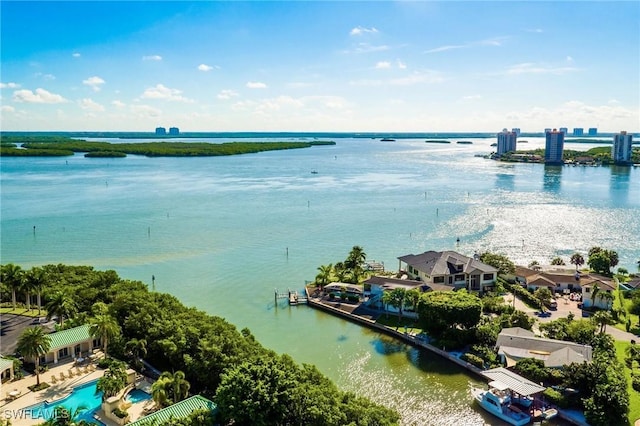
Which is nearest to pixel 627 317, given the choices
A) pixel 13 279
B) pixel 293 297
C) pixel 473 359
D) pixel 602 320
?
pixel 602 320

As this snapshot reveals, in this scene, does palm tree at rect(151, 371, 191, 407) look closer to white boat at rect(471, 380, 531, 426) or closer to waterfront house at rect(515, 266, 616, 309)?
white boat at rect(471, 380, 531, 426)

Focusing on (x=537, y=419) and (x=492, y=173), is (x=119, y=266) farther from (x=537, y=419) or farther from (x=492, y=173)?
(x=492, y=173)

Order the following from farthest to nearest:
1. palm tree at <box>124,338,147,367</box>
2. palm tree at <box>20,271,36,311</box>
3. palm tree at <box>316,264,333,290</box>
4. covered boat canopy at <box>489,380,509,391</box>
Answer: palm tree at <box>316,264,333,290</box> → palm tree at <box>20,271,36,311</box> → palm tree at <box>124,338,147,367</box> → covered boat canopy at <box>489,380,509,391</box>

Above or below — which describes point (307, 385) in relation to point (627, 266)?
above

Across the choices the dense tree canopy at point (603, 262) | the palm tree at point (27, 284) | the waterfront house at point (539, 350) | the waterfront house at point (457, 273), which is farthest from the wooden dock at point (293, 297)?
the dense tree canopy at point (603, 262)

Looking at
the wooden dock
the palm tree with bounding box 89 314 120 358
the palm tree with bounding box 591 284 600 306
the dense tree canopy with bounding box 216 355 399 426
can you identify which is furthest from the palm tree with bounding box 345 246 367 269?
the dense tree canopy with bounding box 216 355 399 426

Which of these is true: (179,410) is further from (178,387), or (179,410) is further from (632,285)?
(632,285)

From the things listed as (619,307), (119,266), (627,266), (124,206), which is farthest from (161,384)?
(124,206)
